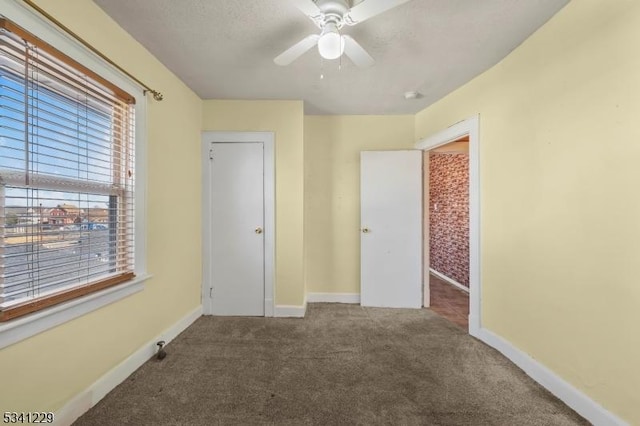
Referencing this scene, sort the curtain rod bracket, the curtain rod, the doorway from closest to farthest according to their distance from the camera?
the curtain rod
the curtain rod bracket
the doorway

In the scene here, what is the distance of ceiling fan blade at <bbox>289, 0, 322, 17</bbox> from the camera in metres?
1.32

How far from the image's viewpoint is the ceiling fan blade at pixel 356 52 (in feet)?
5.05

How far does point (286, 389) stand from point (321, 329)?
2.94 ft

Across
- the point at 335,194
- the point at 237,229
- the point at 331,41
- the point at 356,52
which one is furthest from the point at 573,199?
the point at 237,229

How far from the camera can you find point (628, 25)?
1298 millimetres

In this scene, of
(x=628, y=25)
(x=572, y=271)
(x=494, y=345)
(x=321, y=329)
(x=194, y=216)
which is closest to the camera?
(x=628, y=25)

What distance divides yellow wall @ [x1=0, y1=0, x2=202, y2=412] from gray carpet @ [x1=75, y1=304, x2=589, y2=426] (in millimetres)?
258

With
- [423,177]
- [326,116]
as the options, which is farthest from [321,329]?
[326,116]

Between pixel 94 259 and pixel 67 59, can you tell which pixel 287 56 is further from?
pixel 94 259

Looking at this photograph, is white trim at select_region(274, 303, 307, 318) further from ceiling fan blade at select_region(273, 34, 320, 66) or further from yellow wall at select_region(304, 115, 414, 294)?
ceiling fan blade at select_region(273, 34, 320, 66)

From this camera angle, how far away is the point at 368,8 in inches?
51.7

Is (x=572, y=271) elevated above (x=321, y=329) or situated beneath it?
elevated above

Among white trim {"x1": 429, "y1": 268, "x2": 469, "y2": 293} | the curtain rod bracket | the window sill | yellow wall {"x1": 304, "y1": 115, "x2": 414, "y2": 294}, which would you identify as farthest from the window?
white trim {"x1": 429, "y1": 268, "x2": 469, "y2": 293}

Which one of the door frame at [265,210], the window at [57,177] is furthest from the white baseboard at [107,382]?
the door frame at [265,210]
